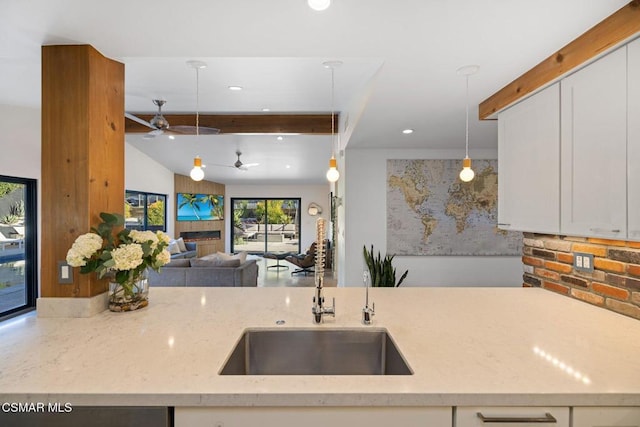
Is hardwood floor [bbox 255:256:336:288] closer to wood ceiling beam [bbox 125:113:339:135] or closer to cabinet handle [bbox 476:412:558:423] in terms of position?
wood ceiling beam [bbox 125:113:339:135]

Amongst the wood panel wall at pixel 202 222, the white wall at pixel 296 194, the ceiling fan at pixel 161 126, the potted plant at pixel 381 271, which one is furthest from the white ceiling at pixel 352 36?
the white wall at pixel 296 194

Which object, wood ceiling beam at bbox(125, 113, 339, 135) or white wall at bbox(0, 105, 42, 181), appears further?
wood ceiling beam at bbox(125, 113, 339, 135)

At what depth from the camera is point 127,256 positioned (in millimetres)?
1495

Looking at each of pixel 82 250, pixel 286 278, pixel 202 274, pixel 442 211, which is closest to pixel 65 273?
pixel 82 250

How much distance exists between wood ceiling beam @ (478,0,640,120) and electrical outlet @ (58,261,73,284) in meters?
2.76

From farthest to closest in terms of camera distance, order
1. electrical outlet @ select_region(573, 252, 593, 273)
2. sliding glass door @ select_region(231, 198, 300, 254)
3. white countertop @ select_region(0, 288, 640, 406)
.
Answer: sliding glass door @ select_region(231, 198, 300, 254)
electrical outlet @ select_region(573, 252, 593, 273)
white countertop @ select_region(0, 288, 640, 406)

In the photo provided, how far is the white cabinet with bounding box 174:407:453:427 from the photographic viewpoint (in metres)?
0.92

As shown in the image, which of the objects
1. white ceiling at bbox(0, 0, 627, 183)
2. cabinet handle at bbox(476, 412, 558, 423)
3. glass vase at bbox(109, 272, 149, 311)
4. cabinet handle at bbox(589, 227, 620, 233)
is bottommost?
cabinet handle at bbox(476, 412, 558, 423)

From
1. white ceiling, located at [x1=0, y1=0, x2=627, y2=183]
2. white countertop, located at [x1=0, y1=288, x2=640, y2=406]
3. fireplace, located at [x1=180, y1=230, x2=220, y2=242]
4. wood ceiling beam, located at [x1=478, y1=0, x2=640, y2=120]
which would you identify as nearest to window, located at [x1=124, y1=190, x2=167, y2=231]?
fireplace, located at [x1=180, y1=230, x2=220, y2=242]

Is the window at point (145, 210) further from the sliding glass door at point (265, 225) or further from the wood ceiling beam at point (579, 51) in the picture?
the wood ceiling beam at point (579, 51)

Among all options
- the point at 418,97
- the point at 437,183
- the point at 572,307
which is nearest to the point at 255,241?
the point at 437,183

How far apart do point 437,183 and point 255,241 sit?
7.28 meters

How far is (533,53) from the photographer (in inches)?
68.4

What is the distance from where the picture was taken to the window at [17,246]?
4076 millimetres
